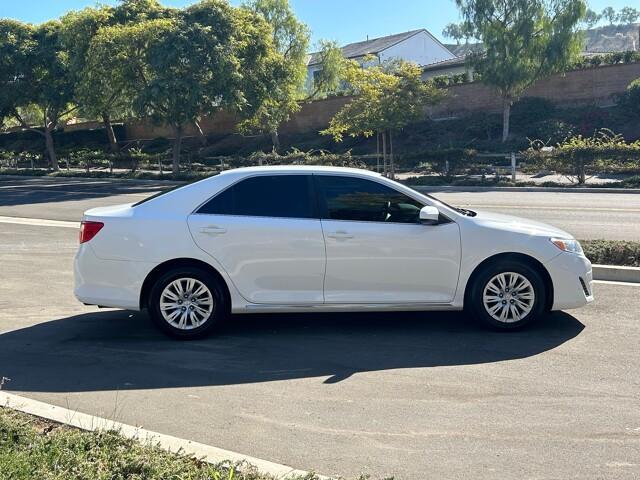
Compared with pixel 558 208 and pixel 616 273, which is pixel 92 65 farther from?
pixel 616 273

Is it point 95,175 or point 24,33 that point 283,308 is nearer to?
point 95,175

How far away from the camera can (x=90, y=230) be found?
20.3 feet

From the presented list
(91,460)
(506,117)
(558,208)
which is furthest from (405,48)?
(91,460)

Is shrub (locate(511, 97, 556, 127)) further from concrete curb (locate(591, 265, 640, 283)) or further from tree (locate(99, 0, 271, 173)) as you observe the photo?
concrete curb (locate(591, 265, 640, 283))

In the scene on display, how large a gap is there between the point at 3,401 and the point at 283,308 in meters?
2.47

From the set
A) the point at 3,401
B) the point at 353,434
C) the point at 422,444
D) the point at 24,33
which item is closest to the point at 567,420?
the point at 422,444

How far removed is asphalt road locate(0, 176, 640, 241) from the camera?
13955 mm

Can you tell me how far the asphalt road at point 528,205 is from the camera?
13955 mm

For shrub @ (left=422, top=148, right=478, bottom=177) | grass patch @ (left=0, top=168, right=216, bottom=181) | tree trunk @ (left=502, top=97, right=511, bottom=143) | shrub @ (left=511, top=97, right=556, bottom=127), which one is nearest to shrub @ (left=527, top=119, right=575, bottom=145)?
shrub @ (left=511, top=97, right=556, bottom=127)

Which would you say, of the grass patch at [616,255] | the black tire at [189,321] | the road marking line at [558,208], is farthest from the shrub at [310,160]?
the black tire at [189,321]

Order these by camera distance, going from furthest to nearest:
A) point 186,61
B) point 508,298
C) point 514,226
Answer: point 186,61
point 514,226
point 508,298

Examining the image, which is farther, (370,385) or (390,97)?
(390,97)

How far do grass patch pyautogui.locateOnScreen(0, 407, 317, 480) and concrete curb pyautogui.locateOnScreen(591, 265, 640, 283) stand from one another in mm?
5941

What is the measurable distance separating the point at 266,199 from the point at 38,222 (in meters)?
11.2
